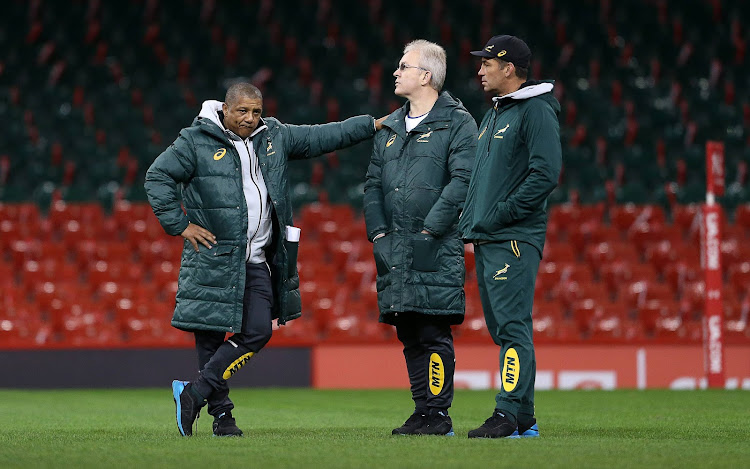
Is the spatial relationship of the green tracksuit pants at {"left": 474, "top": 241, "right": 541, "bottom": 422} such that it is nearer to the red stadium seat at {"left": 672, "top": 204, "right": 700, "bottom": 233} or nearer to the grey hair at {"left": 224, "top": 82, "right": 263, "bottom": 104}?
the grey hair at {"left": 224, "top": 82, "right": 263, "bottom": 104}

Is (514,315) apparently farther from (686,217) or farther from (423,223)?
(686,217)

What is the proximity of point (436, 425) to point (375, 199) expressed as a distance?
1.14m

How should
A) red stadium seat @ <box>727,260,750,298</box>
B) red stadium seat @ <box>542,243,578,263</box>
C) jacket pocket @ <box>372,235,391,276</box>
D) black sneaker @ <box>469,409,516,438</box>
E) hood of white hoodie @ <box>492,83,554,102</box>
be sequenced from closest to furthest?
black sneaker @ <box>469,409,516,438</box>, hood of white hoodie @ <box>492,83,554,102</box>, jacket pocket @ <box>372,235,391,276</box>, red stadium seat @ <box>727,260,750,298</box>, red stadium seat @ <box>542,243,578,263</box>

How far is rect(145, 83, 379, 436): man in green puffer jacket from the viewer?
17.6 feet

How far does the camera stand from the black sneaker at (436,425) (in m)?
5.47

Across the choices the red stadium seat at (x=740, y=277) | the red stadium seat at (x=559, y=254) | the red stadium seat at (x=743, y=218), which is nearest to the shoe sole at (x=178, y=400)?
the red stadium seat at (x=559, y=254)

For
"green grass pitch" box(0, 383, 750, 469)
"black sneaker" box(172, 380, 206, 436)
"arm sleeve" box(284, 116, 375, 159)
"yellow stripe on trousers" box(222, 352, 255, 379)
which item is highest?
"arm sleeve" box(284, 116, 375, 159)

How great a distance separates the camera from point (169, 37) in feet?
57.5

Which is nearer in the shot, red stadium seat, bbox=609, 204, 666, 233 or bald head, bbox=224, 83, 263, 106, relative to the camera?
bald head, bbox=224, 83, 263, 106

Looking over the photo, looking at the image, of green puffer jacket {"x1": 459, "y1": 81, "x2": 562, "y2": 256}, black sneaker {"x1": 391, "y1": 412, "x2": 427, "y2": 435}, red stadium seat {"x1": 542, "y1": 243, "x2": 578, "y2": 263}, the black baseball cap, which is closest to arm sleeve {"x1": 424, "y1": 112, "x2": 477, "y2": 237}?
green puffer jacket {"x1": 459, "y1": 81, "x2": 562, "y2": 256}

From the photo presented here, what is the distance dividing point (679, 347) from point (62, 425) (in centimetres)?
673

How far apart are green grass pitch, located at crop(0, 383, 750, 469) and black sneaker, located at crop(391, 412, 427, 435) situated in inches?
4.5

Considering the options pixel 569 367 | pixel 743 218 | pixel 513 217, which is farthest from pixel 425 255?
pixel 743 218

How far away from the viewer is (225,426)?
17.9ft
